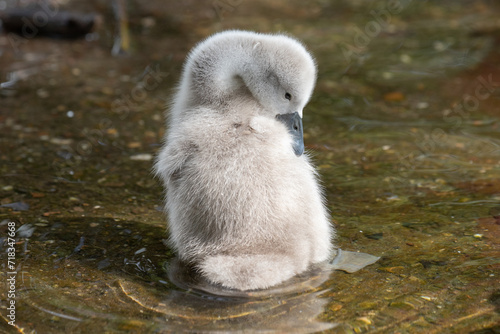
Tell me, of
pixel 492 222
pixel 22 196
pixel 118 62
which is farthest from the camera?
pixel 118 62

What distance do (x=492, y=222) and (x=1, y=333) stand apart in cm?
234

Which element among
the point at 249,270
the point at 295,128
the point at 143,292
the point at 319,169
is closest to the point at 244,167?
the point at 295,128

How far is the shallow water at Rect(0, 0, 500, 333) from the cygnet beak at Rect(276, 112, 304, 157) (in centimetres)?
55

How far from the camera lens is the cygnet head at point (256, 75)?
2.95 meters

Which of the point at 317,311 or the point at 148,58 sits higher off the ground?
the point at 317,311

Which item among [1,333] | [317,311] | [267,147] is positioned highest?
[267,147]

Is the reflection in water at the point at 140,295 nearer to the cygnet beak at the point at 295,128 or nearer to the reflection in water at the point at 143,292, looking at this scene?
the reflection in water at the point at 143,292

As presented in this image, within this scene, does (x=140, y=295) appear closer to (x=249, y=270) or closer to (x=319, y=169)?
(x=249, y=270)

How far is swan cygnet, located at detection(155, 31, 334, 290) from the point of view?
2844mm

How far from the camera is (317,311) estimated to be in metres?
2.67

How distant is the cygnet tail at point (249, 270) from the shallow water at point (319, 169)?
7 cm

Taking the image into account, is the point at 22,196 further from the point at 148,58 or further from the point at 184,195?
the point at 148,58

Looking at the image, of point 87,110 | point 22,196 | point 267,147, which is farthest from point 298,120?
point 87,110

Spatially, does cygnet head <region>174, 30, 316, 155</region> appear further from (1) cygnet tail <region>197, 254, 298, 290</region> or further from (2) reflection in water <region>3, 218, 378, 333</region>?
(2) reflection in water <region>3, 218, 378, 333</region>
